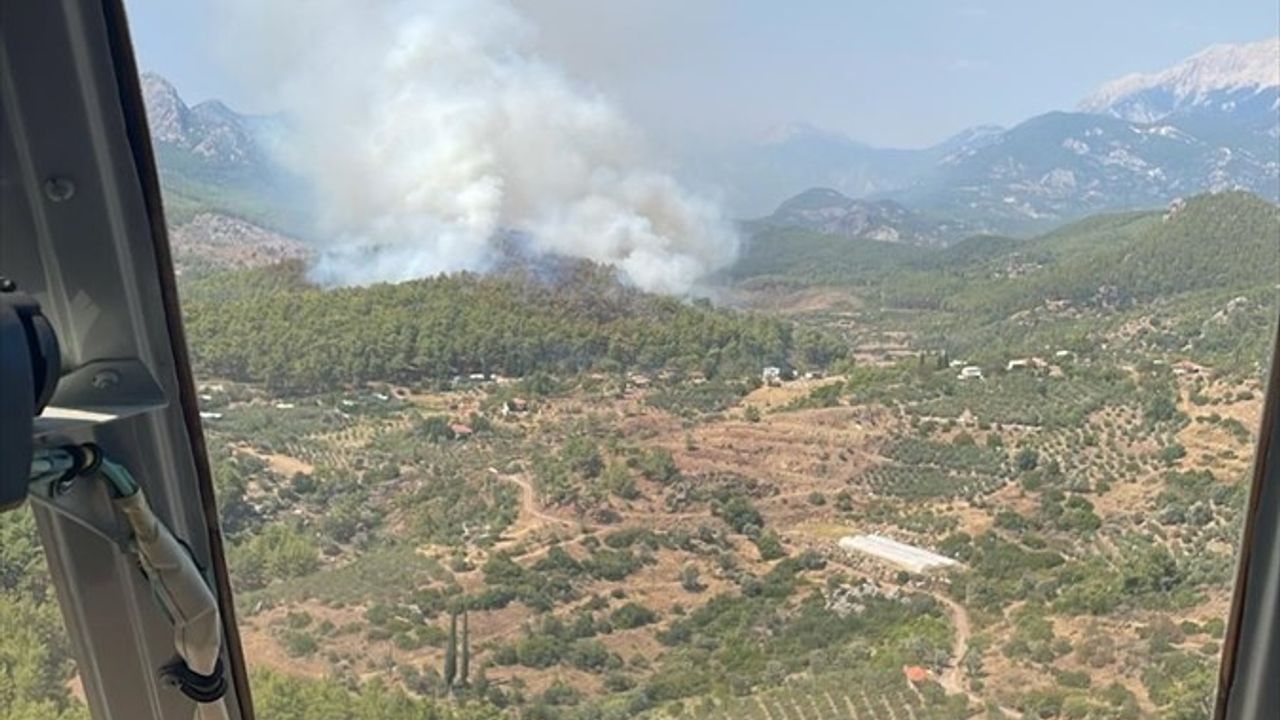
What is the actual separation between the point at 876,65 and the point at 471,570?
0.70 metres

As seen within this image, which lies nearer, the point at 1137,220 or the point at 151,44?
the point at 151,44

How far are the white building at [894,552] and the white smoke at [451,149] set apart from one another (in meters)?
0.34

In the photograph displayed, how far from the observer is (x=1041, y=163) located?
3.79 feet

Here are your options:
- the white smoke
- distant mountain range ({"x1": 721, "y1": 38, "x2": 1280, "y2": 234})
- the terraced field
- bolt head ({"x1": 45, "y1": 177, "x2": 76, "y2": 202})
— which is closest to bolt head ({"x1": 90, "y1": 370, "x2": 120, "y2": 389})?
bolt head ({"x1": 45, "y1": 177, "x2": 76, "y2": 202})

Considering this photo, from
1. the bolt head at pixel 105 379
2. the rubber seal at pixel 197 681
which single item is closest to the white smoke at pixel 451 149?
the bolt head at pixel 105 379

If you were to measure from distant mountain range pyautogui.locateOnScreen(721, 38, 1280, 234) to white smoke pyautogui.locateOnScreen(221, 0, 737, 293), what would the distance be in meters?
0.11

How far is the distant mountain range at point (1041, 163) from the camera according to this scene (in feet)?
3.60

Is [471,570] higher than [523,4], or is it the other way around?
[523,4]

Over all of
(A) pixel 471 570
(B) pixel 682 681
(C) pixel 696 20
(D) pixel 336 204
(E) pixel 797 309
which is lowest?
(B) pixel 682 681

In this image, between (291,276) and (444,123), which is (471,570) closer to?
(291,276)

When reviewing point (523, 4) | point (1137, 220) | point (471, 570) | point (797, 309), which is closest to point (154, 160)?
point (523, 4)

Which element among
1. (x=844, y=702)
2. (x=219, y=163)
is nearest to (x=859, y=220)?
(x=844, y=702)

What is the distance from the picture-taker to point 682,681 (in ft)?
3.88

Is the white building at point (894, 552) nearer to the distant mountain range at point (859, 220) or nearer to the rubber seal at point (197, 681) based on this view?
the distant mountain range at point (859, 220)
